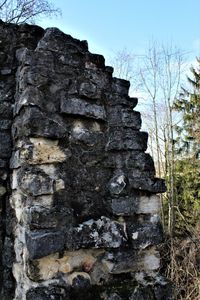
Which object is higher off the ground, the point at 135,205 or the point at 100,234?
the point at 135,205

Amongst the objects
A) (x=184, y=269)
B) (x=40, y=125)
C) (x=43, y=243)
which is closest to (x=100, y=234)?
(x=43, y=243)

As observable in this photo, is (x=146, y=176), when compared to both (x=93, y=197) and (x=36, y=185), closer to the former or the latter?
(x=93, y=197)

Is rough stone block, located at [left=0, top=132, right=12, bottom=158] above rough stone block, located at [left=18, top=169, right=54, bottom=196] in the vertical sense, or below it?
above

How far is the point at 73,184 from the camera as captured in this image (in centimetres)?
242

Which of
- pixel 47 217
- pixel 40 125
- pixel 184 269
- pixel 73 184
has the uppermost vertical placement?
pixel 40 125

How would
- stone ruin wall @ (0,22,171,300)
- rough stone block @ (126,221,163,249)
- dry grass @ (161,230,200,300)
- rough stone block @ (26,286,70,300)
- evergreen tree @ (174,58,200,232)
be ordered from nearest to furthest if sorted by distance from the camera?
rough stone block @ (26,286,70,300) < stone ruin wall @ (0,22,171,300) < rough stone block @ (126,221,163,249) < dry grass @ (161,230,200,300) < evergreen tree @ (174,58,200,232)

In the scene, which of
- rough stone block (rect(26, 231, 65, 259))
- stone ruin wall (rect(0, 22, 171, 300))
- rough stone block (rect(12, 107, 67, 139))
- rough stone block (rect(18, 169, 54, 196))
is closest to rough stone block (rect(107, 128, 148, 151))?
stone ruin wall (rect(0, 22, 171, 300))

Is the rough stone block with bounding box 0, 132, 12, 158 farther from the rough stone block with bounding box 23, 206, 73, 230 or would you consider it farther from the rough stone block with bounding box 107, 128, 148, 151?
the rough stone block with bounding box 107, 128, 148, 151

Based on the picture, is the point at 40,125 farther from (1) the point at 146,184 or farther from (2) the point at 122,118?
(1) the point at 146,184

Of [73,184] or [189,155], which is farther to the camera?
[189,155]

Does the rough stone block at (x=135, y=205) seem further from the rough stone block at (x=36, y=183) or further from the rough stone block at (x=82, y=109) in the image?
the rough stone block at (x=82, y=109)

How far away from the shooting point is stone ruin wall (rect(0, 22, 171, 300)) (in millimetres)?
2258

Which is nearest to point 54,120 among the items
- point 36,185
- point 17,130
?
point 17,130

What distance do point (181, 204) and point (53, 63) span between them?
Result: 13294mm
